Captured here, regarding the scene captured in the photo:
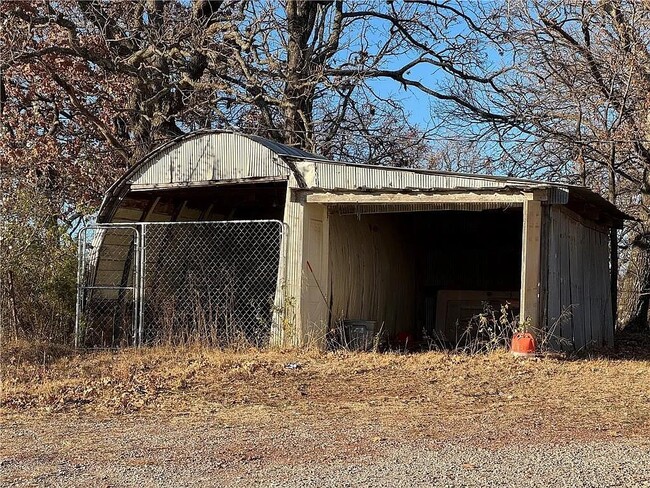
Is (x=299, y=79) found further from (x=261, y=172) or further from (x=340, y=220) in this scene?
(x=261, y=172)

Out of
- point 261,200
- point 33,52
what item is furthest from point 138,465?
point 33,52

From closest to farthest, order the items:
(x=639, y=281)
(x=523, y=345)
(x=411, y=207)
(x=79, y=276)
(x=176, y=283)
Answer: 1. (x=523, y=345)
2. (x=411, y=207)
3. (x=79, y=276)
4. (x=176, y=283)
5. (x=639, y=281)

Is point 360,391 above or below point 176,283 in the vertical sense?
below

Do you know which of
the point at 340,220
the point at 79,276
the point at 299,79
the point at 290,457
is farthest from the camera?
the point at 299,79

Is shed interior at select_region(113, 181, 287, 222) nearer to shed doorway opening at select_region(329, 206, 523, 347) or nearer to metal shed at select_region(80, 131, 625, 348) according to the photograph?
metal shed at select_region(80, 131, 625, 348)

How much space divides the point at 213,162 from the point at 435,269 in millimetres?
6741

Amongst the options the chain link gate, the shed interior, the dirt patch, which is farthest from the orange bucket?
the shed interior

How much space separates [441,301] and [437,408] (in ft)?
28.3

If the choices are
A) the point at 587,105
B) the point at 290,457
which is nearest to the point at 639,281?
the point at 587,105

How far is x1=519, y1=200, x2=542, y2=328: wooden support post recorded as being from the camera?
31.7ft

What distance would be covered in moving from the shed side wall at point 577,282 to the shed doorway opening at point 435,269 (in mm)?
1482

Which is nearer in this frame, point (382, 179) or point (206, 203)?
point (382, 179)

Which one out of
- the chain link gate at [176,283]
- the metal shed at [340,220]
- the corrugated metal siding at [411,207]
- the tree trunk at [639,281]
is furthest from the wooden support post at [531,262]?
the tree trunk at [639,281]

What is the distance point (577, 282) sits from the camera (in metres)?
11.8
